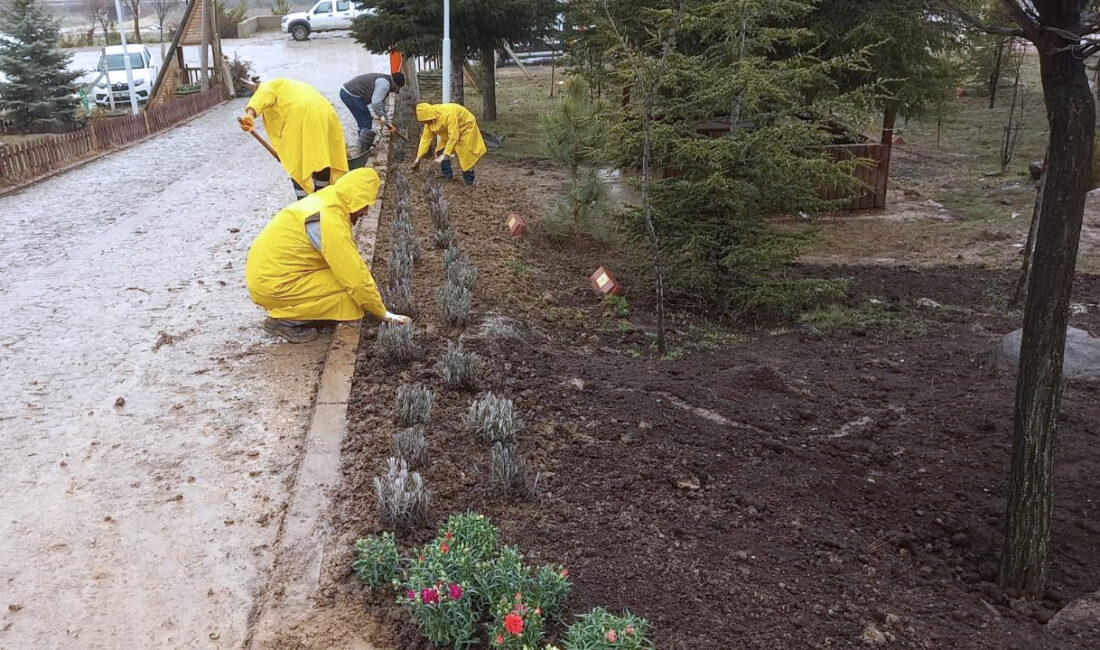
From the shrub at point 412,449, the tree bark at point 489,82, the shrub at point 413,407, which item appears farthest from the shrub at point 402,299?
the tree bark at point 489,82

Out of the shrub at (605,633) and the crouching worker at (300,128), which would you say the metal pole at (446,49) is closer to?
the crouching worker at (300,128)

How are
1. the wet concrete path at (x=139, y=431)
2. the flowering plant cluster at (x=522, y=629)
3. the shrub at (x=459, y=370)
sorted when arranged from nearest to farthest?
1. the flowering plant cluster at (x=522, y=629)
2. the wet concrete path at (x=139, y=431)
3. the shrub at (x=459, y=370)

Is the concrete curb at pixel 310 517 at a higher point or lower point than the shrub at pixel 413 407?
lower

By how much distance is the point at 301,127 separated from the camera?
24.3ft

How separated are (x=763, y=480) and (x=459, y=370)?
5.76ft

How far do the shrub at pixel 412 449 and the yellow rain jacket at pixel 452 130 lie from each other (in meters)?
7.35

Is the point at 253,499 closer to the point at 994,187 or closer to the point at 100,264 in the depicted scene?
the point at 100,264

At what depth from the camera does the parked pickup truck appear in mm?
33844

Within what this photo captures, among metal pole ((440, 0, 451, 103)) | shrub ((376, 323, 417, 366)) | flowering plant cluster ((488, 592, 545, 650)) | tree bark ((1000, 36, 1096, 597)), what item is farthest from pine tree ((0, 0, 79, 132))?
tree bark ((1000, 36, 1096, 597))

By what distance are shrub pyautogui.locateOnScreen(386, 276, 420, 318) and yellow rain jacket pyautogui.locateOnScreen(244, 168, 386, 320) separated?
22 centimetres

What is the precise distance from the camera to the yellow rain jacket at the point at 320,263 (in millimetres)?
4984

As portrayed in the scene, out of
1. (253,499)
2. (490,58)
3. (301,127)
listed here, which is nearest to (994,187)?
(490,58)

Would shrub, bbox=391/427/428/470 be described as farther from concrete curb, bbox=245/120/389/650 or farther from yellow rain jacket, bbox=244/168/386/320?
yellow rain jacket, bbox=244/168/386/320

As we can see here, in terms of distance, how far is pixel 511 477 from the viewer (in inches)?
135
